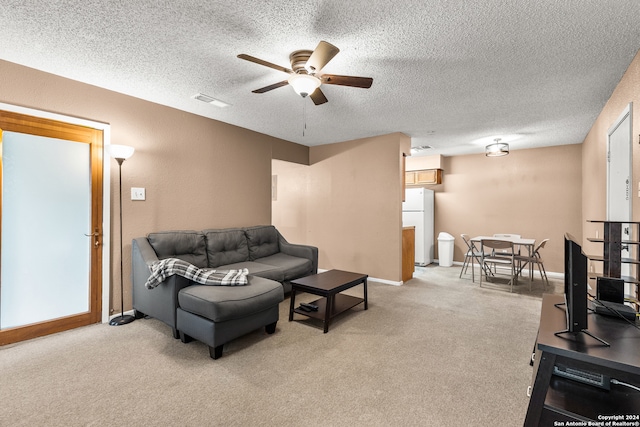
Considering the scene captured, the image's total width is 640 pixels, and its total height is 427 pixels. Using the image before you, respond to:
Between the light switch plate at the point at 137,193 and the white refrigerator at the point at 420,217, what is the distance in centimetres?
482

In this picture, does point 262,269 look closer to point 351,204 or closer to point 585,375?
point 351,204

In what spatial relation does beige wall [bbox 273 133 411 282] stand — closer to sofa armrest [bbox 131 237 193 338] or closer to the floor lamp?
sofa armrest [bbox 131 237 193 338]

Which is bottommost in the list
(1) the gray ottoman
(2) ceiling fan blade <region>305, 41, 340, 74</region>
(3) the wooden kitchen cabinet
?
(1) the gray ottoman

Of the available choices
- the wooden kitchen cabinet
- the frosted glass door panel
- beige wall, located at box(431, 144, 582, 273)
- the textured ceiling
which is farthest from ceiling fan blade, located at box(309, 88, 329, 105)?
beige wall, located at box(431, 144, 582, 273)

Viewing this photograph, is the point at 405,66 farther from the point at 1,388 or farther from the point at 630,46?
the point at 1,388

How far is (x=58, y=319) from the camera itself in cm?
274

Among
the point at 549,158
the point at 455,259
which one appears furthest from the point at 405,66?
the point at 455,259

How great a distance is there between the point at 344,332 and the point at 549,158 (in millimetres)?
5326

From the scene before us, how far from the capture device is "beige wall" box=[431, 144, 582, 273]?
527cm

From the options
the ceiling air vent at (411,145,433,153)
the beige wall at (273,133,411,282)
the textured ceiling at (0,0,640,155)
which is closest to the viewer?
the textured ceiling at (0,0,640,155)

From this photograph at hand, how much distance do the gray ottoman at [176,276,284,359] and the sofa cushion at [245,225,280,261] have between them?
153 centimetres

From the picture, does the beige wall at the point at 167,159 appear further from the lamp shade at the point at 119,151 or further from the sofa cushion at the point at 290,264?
the sofa cushion at the point at 290,264

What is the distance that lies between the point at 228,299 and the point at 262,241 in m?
2.08

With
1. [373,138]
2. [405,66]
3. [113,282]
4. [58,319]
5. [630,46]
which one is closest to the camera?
[630,46]
